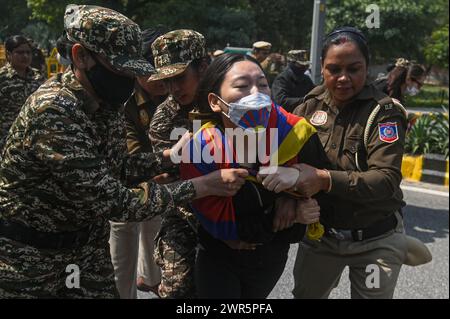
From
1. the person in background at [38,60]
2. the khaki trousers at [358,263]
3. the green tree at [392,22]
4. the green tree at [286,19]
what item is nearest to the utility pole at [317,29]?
the green tree at [286,19]

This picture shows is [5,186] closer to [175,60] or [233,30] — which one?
[175,60]

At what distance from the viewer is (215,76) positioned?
1.90 m

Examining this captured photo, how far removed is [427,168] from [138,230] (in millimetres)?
5021

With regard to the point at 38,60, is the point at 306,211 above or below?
below

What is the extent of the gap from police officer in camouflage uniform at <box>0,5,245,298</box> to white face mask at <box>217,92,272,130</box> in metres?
0.18

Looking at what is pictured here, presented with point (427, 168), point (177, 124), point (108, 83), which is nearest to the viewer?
point (108, 83)

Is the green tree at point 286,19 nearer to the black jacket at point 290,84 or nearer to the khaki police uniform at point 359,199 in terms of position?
the black jacket at point 290,84

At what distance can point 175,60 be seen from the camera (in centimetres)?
230

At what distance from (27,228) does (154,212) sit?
46 centimetres

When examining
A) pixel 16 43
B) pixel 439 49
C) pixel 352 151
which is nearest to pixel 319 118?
pixel 352 151

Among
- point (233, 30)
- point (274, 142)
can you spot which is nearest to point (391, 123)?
point (274, 142)

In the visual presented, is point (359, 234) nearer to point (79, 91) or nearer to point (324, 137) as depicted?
point (324, 137)

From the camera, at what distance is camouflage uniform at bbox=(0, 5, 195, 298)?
1647mm

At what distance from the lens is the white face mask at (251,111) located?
1759 mm
